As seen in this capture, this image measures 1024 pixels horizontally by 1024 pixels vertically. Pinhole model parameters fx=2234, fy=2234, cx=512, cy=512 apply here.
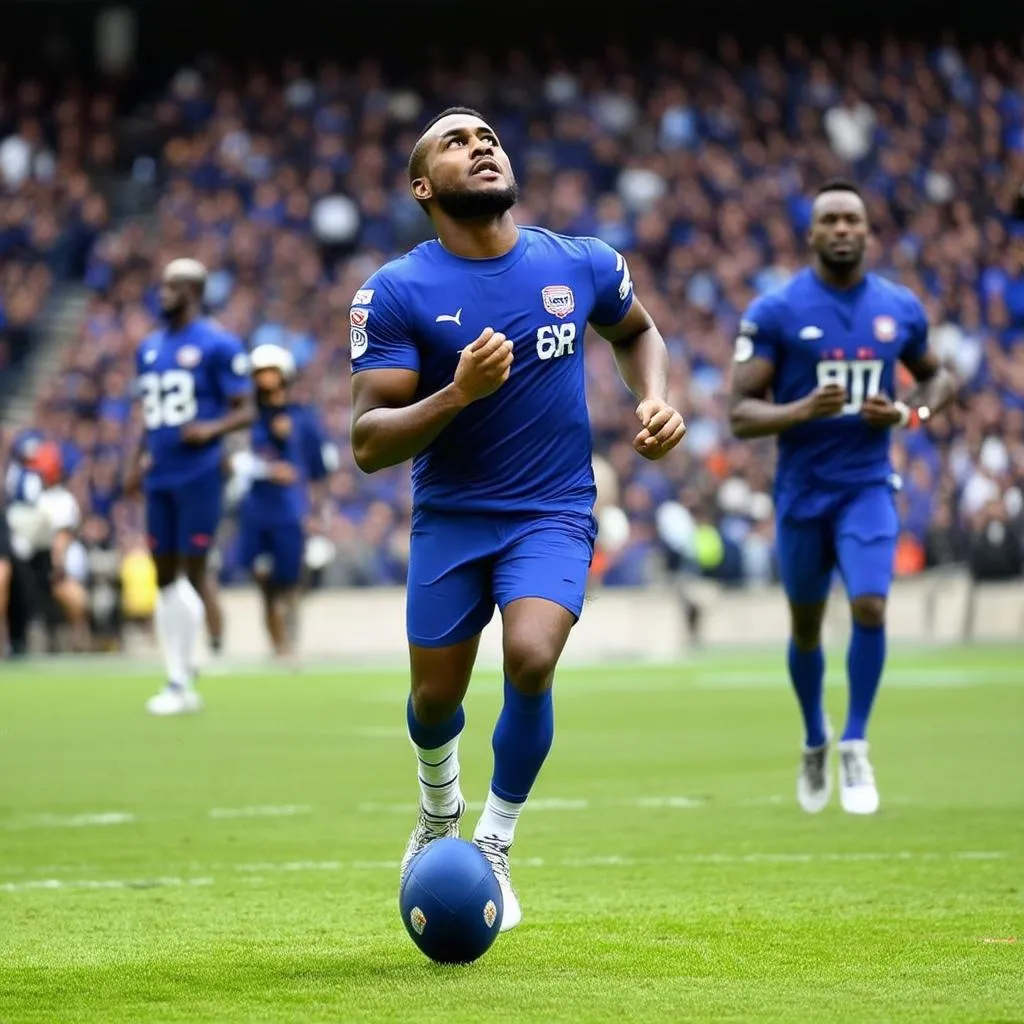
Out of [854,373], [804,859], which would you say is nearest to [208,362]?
[854,373]

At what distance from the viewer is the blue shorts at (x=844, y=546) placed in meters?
9.45

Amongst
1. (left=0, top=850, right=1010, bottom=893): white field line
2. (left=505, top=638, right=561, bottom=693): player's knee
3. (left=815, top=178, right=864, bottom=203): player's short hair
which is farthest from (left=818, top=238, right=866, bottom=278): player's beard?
(left=505, top=638, right=561, bottom=693): player's knee

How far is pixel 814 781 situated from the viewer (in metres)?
9.52

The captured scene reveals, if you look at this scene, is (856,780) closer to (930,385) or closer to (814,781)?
(814,781)

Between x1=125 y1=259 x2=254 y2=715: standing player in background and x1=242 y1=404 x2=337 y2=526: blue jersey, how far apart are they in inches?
150

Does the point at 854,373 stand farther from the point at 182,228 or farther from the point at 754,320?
the point at 182,228

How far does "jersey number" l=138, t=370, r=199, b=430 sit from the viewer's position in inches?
585

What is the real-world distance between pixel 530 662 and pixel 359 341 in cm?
107

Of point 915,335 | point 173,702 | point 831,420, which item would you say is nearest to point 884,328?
point 915,335

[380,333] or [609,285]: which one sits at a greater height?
[609,285]

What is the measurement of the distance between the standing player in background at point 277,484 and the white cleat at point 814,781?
9.80 metres

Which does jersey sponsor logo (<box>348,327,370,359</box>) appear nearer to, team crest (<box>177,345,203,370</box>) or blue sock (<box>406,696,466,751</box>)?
blue sock (<box>406,696,466,751</box>)

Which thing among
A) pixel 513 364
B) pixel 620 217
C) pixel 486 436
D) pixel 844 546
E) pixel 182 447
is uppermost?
pixel 620 217

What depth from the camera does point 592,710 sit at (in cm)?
1558
